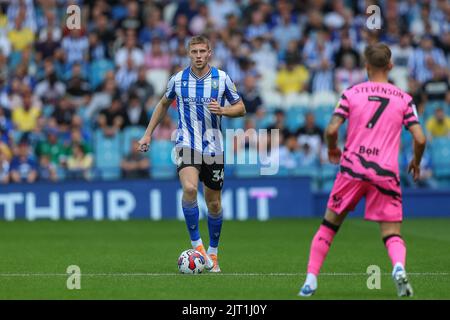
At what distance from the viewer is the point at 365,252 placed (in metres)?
13.1

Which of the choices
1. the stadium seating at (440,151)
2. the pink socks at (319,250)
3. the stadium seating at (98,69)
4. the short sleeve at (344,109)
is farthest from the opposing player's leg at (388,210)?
the stadium seating at (98,69)

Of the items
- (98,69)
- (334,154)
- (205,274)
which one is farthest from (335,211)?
(98,69)

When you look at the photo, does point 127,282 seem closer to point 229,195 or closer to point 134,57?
point 229,195

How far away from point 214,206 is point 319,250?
274 centimetres

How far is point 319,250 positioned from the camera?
8469 millimetres

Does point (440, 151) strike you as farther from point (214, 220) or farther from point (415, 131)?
point (415, 131)

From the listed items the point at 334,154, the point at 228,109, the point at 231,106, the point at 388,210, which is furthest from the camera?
the point at 231,106

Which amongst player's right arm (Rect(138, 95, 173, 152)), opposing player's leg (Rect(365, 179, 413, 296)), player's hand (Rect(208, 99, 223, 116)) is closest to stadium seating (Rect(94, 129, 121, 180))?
player's right arm (Rect(138, 95, 173, 152))

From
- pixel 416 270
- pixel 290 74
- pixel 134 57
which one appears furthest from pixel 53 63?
pixel 416 270

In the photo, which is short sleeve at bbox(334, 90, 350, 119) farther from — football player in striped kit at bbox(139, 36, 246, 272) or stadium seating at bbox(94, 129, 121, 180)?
stadium seating at bbox(94, 129, 121, 180)

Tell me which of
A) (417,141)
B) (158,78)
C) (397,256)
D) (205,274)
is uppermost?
(158,78)

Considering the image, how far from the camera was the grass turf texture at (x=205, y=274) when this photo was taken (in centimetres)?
889

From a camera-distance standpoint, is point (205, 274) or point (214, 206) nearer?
point (205, 274)

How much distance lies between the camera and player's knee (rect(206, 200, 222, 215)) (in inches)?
434
